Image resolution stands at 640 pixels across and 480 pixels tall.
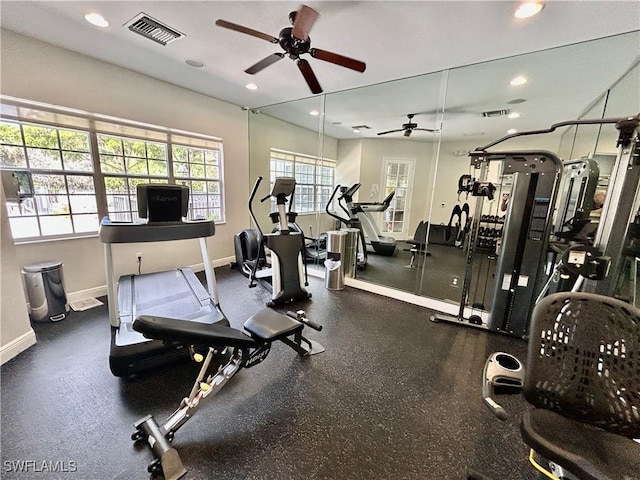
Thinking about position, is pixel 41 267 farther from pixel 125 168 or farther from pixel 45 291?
pixel 125 168

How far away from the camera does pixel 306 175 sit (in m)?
6.03

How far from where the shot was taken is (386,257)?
5.72 metres

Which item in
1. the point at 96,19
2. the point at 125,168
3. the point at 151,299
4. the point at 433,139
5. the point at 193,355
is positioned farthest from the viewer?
the point at 433,139

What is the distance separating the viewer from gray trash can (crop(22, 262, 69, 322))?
2.72 m

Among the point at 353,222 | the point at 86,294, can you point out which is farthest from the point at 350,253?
the point at 86,294

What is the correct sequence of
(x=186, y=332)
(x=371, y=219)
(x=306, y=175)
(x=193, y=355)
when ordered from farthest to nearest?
(x=306, y=175) → (x=371, y=219) → (x=193, y=355) → (x=186, y=332)

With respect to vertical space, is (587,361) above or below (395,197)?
below

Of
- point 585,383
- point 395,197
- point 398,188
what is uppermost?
point 398,188

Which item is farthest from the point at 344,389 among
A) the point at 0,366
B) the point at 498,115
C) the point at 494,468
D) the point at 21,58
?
the point at 498,115

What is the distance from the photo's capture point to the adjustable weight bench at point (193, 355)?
1277mm

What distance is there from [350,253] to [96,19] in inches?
156

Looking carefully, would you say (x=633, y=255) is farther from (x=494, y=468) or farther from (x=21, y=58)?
(x=21, y=58)

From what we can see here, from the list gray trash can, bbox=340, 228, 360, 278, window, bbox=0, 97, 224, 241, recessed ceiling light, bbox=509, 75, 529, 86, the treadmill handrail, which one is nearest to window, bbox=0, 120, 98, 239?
window, bbox=0, 97, 224, 241

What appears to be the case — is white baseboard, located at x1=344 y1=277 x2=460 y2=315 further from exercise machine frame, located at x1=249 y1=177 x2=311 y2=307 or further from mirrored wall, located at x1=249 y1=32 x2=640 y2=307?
exercise machine frame, located at x1=249 y1=177 x2=311 y2=307
